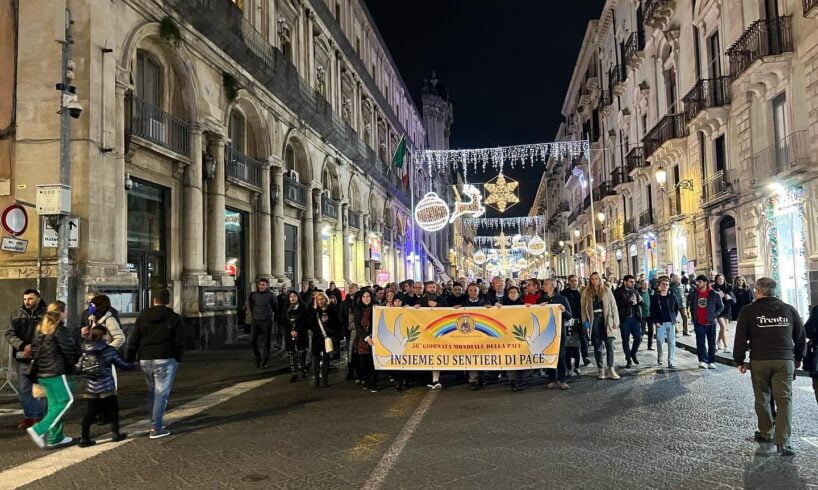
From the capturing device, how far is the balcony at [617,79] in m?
35.8

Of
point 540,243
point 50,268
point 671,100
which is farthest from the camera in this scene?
point 540,243

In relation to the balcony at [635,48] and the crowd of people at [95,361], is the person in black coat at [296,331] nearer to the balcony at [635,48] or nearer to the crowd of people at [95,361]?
the crowd of people at [95,361]

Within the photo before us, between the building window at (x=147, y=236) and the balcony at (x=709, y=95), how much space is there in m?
18.6

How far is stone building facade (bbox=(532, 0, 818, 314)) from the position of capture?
1605 cm

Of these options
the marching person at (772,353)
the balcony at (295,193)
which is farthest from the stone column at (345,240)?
the marching person at (772,353)

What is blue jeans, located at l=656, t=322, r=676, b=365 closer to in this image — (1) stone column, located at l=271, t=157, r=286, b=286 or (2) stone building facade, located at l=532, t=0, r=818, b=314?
(2) stone building facade, located at l=532, t=0, r=818, b=314

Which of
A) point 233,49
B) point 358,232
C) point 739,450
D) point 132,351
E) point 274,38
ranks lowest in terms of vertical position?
point 739,450

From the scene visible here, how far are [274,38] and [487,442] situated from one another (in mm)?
19824

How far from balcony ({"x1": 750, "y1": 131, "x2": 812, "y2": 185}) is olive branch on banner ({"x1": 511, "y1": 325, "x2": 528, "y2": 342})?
10538 millimetres

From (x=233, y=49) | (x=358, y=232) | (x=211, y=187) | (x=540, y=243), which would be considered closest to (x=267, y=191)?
(x=211, y=187)

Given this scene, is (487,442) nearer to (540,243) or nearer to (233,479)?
(233,479)

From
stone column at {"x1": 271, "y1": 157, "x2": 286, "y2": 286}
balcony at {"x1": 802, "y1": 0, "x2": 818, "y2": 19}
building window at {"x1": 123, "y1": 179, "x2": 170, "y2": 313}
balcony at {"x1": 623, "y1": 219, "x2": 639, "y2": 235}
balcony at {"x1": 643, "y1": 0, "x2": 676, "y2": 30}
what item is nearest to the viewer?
balcony at {"x1": 802, "y1": 0, "x2": 818, "y2": 19}

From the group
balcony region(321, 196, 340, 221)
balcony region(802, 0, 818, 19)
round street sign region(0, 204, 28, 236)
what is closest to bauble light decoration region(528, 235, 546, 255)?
balcony region(321, 196, 340, 221)

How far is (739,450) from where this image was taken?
5.79 meters
